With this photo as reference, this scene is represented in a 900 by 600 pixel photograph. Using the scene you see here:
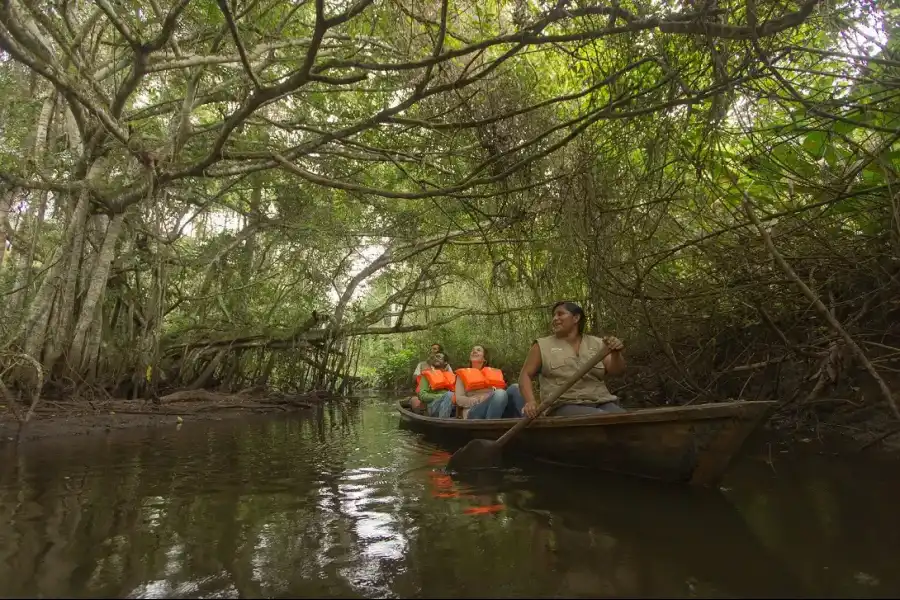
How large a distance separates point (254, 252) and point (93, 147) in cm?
387

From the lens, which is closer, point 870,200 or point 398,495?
point 398,495

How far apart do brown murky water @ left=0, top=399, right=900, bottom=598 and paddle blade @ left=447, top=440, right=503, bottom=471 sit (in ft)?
0.63

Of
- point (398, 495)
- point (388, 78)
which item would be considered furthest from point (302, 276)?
point (398, 495)

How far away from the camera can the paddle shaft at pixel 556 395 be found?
13.0 ft

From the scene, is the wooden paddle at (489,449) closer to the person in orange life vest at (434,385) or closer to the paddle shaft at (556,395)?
the paddle shaft at (556,395)

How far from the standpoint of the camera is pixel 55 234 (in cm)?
865

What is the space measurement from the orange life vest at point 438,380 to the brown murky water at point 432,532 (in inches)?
113

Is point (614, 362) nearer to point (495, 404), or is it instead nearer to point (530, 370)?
point (530, 370)

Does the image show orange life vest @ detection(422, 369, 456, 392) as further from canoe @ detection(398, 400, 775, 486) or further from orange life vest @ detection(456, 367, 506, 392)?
canoe @ detection(398, 400, 775, 486)

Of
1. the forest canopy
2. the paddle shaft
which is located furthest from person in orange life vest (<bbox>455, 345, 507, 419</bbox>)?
the paddle shaft

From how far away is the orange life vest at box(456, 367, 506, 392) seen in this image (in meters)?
6.62

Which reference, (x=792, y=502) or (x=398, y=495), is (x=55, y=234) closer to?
(x=398, y=495)

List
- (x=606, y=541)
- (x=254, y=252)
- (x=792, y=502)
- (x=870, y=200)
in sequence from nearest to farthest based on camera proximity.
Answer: (x=606, y=541), (x=792, y=502), (x=870, y=200), (x=254, y=252)

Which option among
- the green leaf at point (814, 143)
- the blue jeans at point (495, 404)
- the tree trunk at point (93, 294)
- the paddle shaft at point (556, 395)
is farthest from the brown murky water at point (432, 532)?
the tree trunk at point (93, 294)
